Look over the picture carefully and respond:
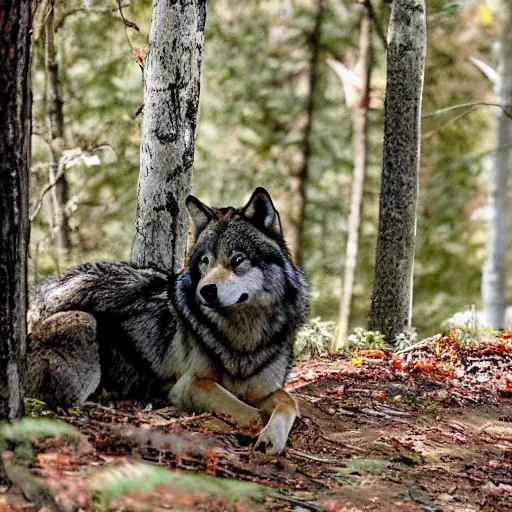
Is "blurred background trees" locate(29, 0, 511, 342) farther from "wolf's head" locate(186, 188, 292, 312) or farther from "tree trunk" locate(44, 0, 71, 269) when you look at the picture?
"wolf's head" locate(186, 188, 292, 312)

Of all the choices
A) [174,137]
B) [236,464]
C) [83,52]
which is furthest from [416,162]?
[83,52]

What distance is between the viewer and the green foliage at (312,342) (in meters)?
8.92

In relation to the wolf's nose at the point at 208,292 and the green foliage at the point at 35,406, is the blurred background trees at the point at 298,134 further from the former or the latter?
the green foliage at the point at 35,406

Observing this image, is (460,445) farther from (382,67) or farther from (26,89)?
(382,67)

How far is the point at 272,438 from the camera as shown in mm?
4762

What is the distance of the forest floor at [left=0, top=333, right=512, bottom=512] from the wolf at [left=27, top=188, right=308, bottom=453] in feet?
0.87

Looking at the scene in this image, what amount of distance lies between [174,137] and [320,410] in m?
3.08

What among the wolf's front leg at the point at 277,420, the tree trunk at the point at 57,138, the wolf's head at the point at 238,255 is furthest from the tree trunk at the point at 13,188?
the tree trunk at the point at 57,138

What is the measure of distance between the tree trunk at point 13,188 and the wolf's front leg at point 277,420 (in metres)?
1.72

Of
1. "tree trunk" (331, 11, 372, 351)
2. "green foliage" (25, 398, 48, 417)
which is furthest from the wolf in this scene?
"tree trunk" (331, 11, 372, 351)

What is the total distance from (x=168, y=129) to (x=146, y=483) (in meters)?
4.91

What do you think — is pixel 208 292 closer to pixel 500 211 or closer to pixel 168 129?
pixel 168 129

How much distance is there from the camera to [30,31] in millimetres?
3670

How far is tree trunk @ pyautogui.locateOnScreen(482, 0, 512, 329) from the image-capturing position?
15.4m
